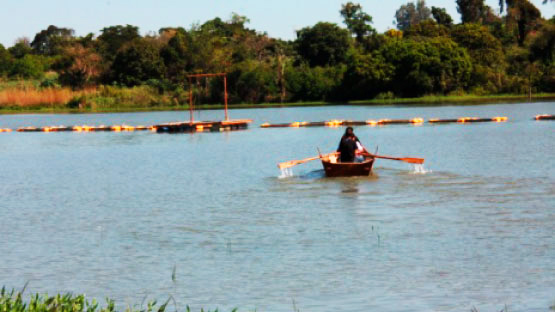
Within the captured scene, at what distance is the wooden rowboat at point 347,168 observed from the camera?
29312 mm

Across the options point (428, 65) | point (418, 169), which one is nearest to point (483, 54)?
point (428, 65)

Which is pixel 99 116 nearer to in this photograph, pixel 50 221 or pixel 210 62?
pixel 210 62

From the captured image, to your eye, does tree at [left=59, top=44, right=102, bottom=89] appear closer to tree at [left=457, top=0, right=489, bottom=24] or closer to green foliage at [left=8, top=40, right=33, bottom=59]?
green foliage at [left=8, top=40, right=33, bottom=59]

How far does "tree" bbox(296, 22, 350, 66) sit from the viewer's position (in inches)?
3971

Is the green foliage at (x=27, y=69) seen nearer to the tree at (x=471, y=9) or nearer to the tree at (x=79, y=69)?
the tree at (x=79, y=69)

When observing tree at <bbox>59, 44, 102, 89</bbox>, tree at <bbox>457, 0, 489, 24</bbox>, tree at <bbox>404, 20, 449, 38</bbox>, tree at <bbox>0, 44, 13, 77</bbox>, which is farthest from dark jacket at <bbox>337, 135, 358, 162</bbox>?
tree at <bbox>457, 0, 489, 24</bbox>

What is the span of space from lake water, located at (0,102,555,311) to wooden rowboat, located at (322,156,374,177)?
0.27 meters

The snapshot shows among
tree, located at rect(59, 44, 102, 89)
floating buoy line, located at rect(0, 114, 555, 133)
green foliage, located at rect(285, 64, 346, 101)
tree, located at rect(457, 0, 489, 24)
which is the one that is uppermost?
tree, located at rect(457, 0, 489, 24)

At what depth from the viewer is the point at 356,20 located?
4823 inches

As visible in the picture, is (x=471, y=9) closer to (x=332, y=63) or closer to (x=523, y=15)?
(x=523, y=15)

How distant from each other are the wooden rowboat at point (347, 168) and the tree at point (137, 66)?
236ft

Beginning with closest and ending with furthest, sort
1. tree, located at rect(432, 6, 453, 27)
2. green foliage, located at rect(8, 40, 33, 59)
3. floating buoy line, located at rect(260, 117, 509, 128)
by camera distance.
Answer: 1. floating buoy line, located at rect(260, 117, 509, 128)
2. tree, located at rect(432, 6, 453, 27)
3. green foliage, located at rect(8, 40, 33, 59)

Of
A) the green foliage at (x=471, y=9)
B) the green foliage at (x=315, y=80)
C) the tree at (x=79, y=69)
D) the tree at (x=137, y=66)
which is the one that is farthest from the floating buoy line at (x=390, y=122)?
the green foliage at (x=471, y=9)

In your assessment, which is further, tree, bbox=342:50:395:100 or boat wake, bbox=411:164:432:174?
tree, bbox=342:50:395:100
